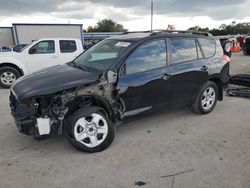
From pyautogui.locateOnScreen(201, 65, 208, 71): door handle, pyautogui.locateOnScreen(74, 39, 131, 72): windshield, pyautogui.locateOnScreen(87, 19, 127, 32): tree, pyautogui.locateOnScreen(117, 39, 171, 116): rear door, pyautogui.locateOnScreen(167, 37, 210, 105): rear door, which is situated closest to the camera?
pyautogui.locateOnScreen(117, 39, 171, 116): rear door

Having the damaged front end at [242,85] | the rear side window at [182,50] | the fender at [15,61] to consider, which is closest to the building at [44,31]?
the fender at [15,61]

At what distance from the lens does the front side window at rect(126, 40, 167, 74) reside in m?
4.01

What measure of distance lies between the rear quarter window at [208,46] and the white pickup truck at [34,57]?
570 cm

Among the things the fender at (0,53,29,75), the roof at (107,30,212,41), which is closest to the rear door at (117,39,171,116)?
the roof at (107,30,212,41)

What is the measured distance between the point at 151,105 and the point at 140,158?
1.06 meters

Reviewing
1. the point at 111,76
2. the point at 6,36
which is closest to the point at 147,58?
the point at 111,76

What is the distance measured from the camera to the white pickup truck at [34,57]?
8633 millimetres

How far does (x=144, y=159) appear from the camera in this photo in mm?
3482

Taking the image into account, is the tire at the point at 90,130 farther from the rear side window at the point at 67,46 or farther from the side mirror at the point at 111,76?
the rear side window at the point at 67,46

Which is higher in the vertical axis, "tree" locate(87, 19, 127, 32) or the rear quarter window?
"tree" locate(87, 19, 127, 32)

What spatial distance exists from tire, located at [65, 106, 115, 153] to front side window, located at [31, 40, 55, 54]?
628 cm

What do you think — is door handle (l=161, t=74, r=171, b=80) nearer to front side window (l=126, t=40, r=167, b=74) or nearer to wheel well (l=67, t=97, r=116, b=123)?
front side window (l=126, t=40, r=167, b=74)

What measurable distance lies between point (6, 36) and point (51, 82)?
88.2 ft

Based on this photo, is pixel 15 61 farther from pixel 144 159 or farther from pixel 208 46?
pixel 144 159
